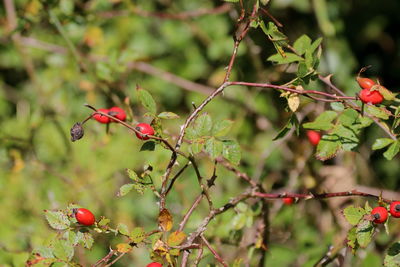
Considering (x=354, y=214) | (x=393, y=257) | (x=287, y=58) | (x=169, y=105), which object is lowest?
(x=169, y=105)

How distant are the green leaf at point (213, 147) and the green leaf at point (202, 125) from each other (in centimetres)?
3

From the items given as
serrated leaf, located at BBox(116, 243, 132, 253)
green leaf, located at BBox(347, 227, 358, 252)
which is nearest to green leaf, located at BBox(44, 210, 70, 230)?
serrated leaf, located at BBox(116, 243, 132, 253)

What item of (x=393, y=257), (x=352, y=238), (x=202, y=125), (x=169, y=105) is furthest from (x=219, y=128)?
(x=169, y=105)

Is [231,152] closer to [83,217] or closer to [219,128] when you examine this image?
[219,128]

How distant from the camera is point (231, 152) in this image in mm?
1237

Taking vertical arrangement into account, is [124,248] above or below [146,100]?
below

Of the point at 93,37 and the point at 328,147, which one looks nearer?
the point at 328,147

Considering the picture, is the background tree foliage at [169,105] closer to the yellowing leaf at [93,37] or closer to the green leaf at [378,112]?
the yellowing leaf at [93,37]

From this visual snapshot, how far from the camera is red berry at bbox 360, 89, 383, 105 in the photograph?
122cm

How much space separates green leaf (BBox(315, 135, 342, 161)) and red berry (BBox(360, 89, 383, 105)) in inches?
5.9

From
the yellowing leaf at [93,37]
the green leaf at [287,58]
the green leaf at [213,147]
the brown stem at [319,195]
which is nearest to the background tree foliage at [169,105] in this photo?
the yellowing leaf at [93,37]

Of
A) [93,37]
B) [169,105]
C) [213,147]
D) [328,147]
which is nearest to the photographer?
[213,147]

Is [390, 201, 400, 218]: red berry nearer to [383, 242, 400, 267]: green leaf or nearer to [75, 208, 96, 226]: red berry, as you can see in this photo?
[383, 242, 400, 267]: green leaf

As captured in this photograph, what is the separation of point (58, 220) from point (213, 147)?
398 millimetres
